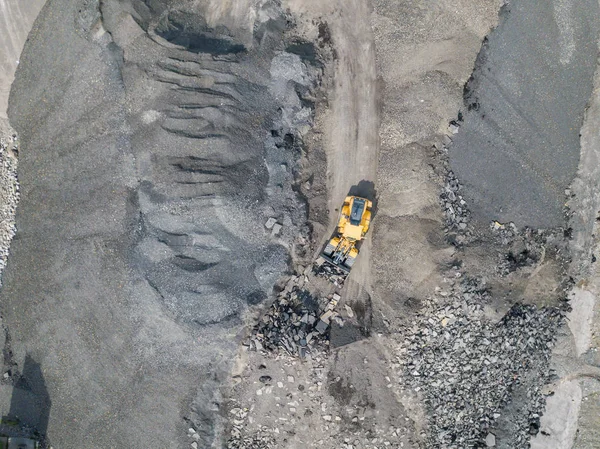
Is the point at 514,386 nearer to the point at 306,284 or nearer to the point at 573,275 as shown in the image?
the point at 573,275

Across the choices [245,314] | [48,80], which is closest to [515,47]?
[245,314]

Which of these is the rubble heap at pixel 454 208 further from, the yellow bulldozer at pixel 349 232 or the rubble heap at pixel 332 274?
the rubble heap at pixel 332 274

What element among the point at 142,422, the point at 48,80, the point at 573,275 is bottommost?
the point at 142,422

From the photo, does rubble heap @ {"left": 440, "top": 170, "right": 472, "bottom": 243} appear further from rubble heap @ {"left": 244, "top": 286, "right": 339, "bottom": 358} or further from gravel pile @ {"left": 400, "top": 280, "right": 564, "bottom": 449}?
rubble heap @ {"left": 244, "top": 286, "right": 339, "bottom": 358}

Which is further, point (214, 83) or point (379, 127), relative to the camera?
point (379, 127)

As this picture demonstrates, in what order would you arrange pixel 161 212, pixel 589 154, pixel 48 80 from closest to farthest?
pixel 161 212 < pixel 48 80 < pixel 589 154

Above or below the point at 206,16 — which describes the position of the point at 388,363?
below

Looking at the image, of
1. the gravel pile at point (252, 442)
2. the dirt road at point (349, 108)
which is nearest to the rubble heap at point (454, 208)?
the dirt road at point (349, 108)
